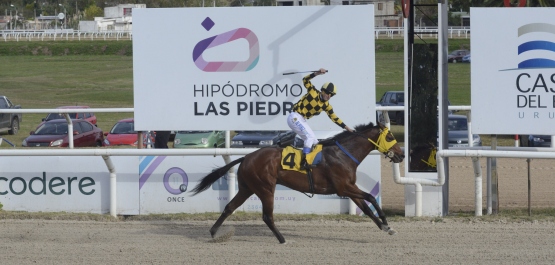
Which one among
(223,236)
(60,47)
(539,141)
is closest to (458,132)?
(539,141)

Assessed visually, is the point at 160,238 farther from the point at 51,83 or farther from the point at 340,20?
the point at 51,83

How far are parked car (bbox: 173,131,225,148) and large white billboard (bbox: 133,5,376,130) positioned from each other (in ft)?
28.5

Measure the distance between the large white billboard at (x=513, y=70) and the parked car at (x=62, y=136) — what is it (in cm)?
1311

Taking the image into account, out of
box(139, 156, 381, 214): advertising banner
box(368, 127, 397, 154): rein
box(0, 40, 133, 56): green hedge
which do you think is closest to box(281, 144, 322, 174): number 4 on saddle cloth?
box(368, 127, 397, 154): rein

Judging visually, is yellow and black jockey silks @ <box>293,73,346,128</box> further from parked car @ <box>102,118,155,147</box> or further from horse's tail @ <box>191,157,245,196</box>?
parked car @ <box>102,118,155,147</box>

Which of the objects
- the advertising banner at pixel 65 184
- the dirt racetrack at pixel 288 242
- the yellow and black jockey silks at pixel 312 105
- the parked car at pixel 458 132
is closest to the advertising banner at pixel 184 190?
the advertising banner at pixel 65 184

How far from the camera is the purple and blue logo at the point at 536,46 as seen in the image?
33.1 ft

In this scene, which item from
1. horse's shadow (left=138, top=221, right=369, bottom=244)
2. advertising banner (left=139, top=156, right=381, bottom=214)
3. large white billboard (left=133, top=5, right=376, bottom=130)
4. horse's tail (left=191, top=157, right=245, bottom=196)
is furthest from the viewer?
advertising banner (left=139, top=156, right=381, bottom=214)

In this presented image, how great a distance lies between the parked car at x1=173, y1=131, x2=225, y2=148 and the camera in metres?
19.9

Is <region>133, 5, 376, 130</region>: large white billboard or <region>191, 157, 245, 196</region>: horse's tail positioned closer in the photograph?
<region>191, 157, 245, 196</region>: horse's tail

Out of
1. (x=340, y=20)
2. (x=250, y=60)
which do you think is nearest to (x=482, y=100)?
(x=340, y=20)

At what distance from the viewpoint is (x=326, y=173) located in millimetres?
9109

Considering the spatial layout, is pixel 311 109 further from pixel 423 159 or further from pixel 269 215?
pixel 423 159

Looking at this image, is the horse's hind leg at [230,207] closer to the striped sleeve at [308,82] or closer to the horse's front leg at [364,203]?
the horse's front leg at [364,203]
